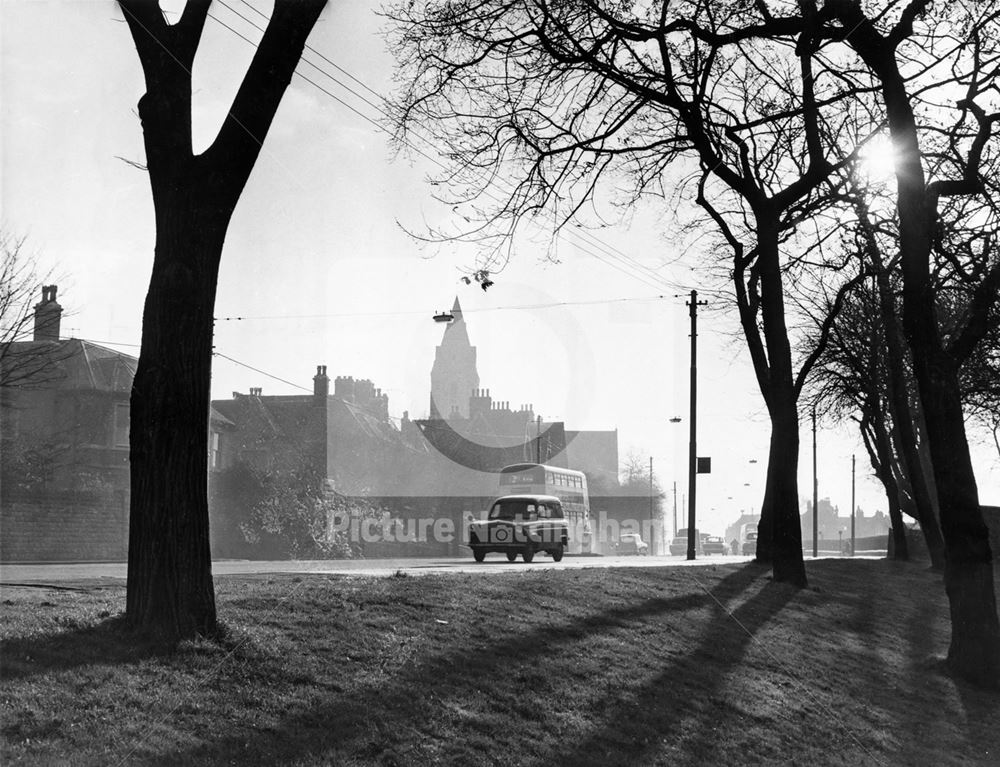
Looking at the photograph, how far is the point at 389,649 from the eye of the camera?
916cm

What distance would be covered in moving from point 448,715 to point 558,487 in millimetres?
37742

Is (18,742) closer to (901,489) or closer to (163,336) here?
(163,336)

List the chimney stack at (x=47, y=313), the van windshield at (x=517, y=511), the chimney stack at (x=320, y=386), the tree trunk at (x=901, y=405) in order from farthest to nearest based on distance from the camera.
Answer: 1. the chimney stack at (x=320, y=386)
2. the chimney stack at (x=47, y=313)
3. the van windshield at (x=517, y=511)
4. the tree trunk at (x=901, y=405)

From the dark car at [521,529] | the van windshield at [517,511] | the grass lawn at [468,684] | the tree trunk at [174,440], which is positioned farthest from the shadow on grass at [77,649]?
the van windshield at [517,511]

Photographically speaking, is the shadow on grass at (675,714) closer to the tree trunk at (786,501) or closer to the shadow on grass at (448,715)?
the shadow on grass at (448,715)

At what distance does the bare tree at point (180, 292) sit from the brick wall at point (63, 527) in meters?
31.1

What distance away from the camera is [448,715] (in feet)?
25.8

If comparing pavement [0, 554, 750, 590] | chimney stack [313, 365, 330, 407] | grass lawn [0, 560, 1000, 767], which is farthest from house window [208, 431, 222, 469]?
grass lawn [0, 560, 1000, 767]

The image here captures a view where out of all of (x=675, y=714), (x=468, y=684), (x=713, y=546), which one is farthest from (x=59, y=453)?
(x=713, y=546)

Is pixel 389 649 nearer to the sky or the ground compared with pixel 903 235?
nearer to the ground

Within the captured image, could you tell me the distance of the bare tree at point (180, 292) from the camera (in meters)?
8.30

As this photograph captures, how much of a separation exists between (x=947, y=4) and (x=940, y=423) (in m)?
5.93

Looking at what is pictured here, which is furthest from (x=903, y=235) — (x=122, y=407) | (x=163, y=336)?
(x=122, y=407)

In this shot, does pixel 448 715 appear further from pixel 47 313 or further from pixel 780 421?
pixel 47 313
